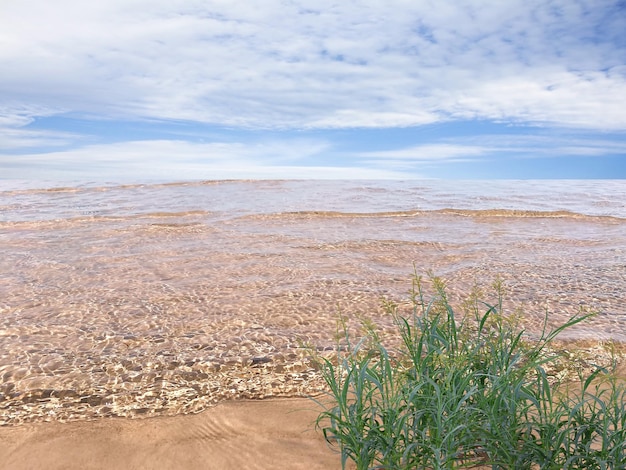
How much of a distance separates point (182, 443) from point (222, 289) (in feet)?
10.2

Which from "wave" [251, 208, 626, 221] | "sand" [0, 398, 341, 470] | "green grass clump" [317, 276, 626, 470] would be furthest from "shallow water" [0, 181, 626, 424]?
"green grass clump" [317, 276, 626, 470]

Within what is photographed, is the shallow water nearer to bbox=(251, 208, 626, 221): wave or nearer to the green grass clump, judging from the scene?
bbox=(251, 208, 626, 221): wave

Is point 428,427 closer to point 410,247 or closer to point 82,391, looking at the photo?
point 82,391

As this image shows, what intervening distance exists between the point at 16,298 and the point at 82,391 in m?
2.66

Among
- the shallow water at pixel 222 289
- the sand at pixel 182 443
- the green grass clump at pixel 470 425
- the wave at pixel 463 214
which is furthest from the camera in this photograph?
the wave at pixel 463 214

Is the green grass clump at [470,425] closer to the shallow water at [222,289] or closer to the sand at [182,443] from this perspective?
the sand at [182,443]

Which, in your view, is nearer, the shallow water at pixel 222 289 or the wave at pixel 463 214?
the shallow water at pixel 222 289

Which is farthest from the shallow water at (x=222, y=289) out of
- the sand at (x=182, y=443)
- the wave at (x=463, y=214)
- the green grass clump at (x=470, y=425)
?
the green grass clump at (x=470, y=425)

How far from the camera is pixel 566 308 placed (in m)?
5.18

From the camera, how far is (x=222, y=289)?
5.95 meters

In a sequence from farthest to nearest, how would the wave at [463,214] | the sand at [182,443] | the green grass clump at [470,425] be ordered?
the wave at [463,214] < the sand at [182,443] < the green grass clump at [470,425]

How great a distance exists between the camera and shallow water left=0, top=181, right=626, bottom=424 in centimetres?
364

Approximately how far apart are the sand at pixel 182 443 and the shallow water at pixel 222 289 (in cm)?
16

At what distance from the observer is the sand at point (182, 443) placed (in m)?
2.72
